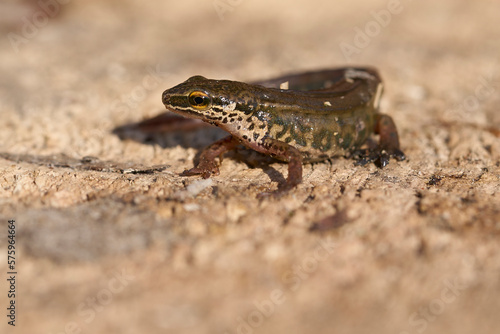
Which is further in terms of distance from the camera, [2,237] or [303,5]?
[303,5]

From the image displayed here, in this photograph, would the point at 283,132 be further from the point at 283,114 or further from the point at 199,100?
the point at 199,100

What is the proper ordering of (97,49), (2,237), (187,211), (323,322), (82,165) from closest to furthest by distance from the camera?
(323,322) → (2,237) → (187,211) → (82,165) → (97,49)

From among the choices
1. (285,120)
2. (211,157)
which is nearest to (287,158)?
(285,120)

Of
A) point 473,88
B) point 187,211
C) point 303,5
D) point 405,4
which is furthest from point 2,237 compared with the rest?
point 405,4

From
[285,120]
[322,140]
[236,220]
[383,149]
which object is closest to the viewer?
[236,220]

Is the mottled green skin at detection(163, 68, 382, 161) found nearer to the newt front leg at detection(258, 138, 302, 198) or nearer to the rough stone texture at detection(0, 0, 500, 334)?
the newt front leg at detection(258, 138, 302, 198)

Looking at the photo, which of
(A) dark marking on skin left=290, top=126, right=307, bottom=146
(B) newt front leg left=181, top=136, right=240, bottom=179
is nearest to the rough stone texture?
(B) newt front leg left=181, top=136, right=240, bottom=179

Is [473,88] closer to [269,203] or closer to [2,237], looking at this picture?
[269,203]
